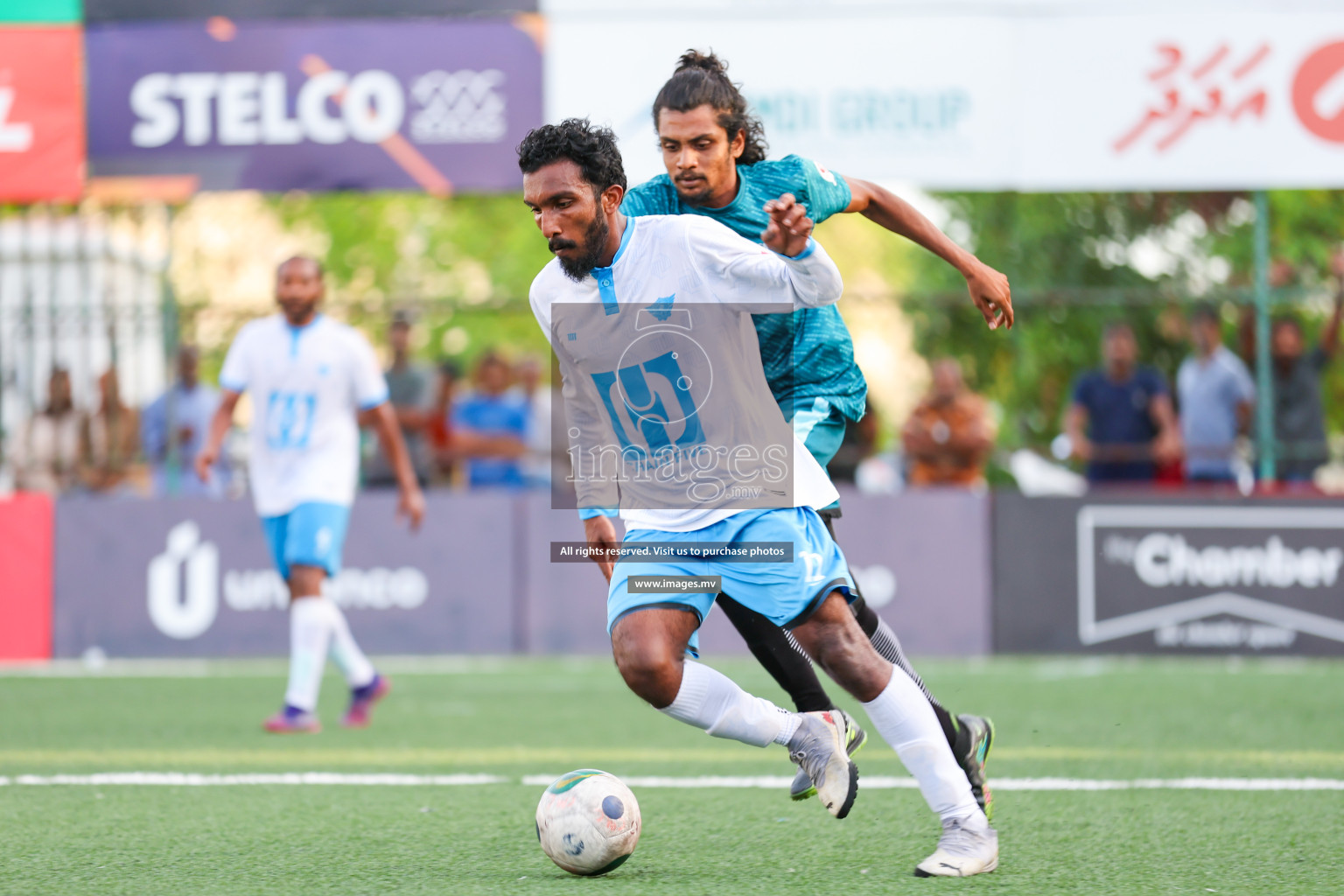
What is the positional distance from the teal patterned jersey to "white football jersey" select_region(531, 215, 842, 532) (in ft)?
1.05

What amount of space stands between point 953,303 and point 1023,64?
169cm

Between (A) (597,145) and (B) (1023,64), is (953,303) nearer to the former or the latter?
(B) (1023,64)

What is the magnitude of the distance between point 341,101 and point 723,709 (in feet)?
25.6

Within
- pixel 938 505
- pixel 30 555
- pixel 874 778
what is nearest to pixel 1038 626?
pixel 938 505

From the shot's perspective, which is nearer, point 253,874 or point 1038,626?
point 253,874

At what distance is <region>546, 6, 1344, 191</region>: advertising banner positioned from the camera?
10.9 metres

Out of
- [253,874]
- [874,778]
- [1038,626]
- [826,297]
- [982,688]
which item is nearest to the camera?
[826,297]

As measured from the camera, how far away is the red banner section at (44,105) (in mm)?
11219

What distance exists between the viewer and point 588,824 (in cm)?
430

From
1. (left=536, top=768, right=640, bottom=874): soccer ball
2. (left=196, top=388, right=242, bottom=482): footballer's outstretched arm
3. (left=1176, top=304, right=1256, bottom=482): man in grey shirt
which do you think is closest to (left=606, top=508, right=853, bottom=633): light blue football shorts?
(left=536, top=768, right=640, bottom=874): soccer ball

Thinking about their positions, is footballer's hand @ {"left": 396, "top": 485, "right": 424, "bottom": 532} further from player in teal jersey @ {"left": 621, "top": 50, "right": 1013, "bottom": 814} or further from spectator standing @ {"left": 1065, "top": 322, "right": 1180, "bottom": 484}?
spectator standing @ {"left": 1065, "top": 322, "right": 1180, "bottom": 484}

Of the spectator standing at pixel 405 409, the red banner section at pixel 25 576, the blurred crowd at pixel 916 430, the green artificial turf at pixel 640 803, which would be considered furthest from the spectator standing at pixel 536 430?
the red banner section at pixel 25 576

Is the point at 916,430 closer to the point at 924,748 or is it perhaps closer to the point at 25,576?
the point at 25,576

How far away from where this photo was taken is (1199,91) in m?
11.0
